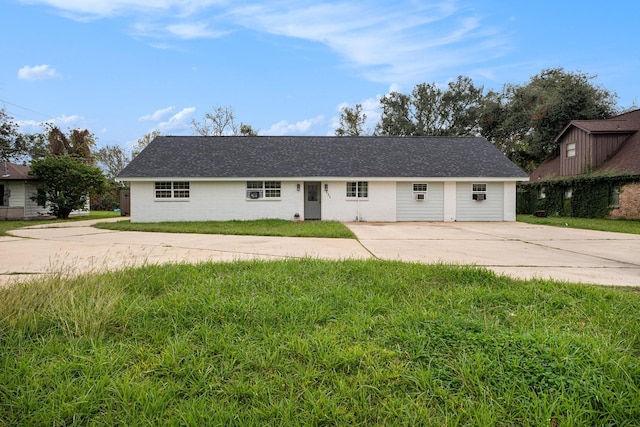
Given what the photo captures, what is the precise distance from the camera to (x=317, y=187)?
18.9 metres

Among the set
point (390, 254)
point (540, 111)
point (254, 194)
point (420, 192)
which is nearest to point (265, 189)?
point (254, 194)

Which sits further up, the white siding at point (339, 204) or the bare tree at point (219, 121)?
the bare tree at point (219, 121)

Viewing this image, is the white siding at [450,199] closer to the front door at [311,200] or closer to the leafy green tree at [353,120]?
the front door at [311,200]

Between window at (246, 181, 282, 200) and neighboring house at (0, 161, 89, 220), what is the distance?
14006mm

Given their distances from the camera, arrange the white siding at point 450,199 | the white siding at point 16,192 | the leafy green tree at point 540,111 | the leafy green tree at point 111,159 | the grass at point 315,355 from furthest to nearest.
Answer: the leafy green tree at point 111,159
the leafy green tree at point 540,111
the white siding at point 16,192
the white siding at point 450,199
the grass at point 315,355

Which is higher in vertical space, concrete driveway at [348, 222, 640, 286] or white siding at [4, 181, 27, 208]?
white siding at [4, 181, 27, 208]

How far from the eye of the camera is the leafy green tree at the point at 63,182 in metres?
20.1

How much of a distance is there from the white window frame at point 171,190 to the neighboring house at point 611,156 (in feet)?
72.1

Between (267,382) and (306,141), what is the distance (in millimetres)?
20832

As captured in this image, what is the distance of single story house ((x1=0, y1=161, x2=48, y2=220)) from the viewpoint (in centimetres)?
2044

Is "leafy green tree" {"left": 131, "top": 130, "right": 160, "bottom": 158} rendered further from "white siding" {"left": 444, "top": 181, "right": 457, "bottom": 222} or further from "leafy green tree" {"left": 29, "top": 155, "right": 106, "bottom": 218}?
"white siding" {"left": 444, "top": 181, "right": 457, "bottom": 222}

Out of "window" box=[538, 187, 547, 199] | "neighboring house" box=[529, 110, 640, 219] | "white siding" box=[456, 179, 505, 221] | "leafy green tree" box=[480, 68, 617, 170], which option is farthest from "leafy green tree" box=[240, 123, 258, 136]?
"neighboring house" box=[529, 110, 640, 219]

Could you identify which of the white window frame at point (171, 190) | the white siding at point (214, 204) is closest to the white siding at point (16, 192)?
the white siding at point (214, 204)

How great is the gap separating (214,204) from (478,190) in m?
14.4
